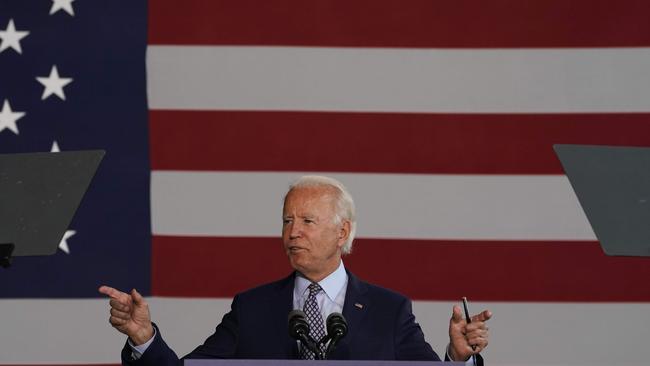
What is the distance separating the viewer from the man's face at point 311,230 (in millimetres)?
3219

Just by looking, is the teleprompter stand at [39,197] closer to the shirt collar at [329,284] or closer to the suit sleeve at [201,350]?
the suit sleeve at [201,350]

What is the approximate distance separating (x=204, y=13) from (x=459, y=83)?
110 centimetres

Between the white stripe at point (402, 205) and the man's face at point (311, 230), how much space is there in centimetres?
137

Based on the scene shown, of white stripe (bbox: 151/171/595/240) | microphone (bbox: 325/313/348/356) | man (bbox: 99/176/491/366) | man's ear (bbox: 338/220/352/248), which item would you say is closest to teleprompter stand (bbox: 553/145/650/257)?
microphone (bbox: 325/313/348/356)

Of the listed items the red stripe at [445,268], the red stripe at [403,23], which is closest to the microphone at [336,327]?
the red stripe at [445,268]

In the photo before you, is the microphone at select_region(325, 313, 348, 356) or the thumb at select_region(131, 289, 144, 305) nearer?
the microphone at select_region(325, 313, 348, 356)

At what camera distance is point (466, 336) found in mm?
2900

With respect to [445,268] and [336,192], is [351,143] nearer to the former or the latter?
[445,268]

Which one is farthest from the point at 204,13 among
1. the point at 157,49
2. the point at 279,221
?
the point at 279,221

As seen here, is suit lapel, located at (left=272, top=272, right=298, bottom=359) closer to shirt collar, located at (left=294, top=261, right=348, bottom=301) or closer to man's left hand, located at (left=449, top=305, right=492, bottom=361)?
shirt collar, located at (left=294, top=261, right=348, bottom=301)

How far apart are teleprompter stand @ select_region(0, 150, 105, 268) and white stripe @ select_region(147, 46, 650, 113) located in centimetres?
212

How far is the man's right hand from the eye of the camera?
2.86m

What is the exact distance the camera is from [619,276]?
4.61 meters

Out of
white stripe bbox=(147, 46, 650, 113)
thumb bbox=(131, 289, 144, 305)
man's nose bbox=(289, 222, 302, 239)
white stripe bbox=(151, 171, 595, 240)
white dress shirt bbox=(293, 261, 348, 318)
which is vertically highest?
white stripe bbox=(147, 46, 650, 113)
